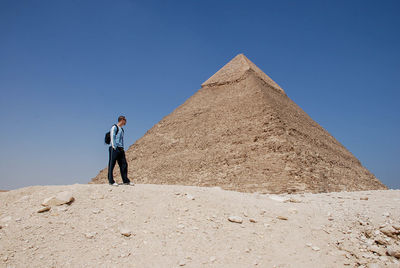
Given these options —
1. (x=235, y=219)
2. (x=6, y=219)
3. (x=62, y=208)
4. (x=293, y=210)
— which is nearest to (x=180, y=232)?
(x=235, y=219)

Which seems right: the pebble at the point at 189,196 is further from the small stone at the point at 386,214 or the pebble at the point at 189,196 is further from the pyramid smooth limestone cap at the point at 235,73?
the pyramid smooth limestone cap at the point at 235,73

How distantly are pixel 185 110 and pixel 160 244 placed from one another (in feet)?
78.9

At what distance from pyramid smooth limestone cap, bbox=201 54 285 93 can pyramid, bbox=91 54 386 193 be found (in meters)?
0.15

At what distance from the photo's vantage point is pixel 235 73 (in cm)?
2861

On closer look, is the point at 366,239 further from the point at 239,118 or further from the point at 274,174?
the point at 239,118

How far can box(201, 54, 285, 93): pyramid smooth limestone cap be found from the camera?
1099 inches

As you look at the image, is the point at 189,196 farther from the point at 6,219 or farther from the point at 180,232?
the point at 6,219

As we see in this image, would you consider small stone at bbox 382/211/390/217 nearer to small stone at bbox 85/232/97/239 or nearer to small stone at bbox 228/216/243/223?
small stone at bbox 228/216/243/223

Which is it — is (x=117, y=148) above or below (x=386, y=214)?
above

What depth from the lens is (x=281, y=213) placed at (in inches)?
168

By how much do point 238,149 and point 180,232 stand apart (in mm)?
13952

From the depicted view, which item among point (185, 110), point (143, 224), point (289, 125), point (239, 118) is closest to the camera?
point (143, 224)

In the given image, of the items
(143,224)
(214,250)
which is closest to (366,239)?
(214,250)

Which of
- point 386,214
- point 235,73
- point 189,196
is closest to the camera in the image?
point 386,214
